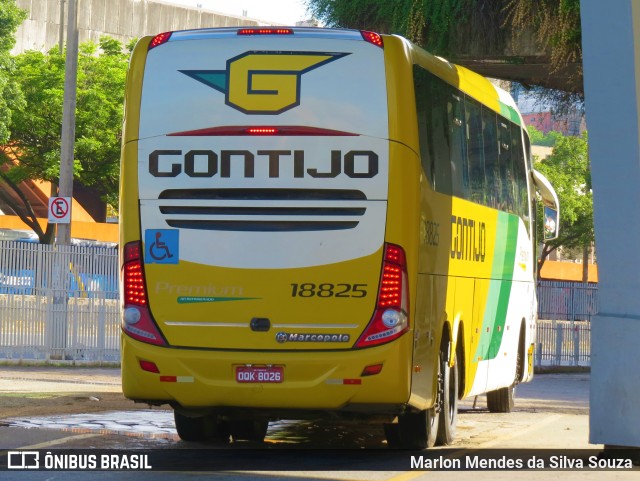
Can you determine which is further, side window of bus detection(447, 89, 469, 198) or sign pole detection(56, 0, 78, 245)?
sign pole detection(56, 0, 78, 245)

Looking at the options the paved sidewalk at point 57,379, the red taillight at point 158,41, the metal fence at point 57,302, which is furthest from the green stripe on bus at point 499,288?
the metal fence at point 57,302

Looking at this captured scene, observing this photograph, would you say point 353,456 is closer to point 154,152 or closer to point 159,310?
point 159,310

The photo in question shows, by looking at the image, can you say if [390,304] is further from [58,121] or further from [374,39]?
[58,121]

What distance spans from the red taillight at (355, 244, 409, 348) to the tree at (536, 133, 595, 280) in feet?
184

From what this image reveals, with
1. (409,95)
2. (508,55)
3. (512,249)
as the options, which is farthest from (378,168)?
(508,55)

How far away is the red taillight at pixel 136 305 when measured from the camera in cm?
1181

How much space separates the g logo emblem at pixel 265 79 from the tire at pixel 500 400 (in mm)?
8200

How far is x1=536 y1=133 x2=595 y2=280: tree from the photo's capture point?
68.2 m

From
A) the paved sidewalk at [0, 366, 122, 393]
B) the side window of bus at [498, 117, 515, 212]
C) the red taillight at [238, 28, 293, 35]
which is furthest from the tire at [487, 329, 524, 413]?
the red taillight at [238, 28, 293, 35]

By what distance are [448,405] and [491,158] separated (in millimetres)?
3240

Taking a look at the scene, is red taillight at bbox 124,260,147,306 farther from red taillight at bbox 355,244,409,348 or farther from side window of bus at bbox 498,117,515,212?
side window of bus at bbox 498,117,515,212

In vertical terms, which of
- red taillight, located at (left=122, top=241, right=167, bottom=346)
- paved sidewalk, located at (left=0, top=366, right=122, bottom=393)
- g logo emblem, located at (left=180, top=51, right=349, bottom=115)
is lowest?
paved sidewalk, located at (left=0, top=366, right=122, bottom=393)

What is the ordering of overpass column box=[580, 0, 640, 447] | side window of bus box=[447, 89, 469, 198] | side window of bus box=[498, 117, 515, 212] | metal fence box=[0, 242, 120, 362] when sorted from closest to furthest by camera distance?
overpass column box=[580, 0, 640, 447] < side window of bus box=[447, 89, 469, 198] < side window of bus box=[498, 117, 515, 212] < metal fence box=[0, 242, 120, 362]

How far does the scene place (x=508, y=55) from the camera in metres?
22.0
